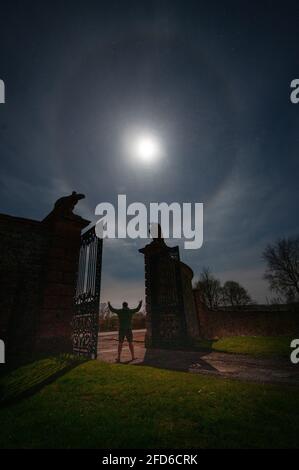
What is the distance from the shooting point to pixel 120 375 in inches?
162

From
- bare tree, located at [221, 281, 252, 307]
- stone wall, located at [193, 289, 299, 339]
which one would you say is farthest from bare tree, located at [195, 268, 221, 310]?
stone wall, located at [193, 289, 299, 339]

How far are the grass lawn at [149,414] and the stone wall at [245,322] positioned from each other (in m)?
12.1

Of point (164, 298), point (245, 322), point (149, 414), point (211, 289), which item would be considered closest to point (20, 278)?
point (149, 414)

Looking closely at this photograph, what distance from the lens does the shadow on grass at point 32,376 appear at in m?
3.48

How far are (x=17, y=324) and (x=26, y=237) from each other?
96.4 inches

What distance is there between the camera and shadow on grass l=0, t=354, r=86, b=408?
11.4 feet

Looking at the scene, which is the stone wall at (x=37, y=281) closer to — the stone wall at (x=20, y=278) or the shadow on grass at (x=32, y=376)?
the stone wall at (x=20, y=278)

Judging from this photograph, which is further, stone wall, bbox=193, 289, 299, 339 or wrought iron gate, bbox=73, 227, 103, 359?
stone wall, bbox=193, 289, 299, 339

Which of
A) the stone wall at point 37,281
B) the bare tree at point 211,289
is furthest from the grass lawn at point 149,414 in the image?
the bare tree at point 211,289

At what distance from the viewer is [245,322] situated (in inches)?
580

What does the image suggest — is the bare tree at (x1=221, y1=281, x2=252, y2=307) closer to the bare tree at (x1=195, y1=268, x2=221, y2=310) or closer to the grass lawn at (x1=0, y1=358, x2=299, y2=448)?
the bare tree at (x1=195, y1=268, x2=221, y2=310)

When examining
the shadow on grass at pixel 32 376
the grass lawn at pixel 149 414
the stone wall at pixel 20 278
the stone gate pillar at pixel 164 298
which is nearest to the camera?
the grass lawn at pixel 149 414

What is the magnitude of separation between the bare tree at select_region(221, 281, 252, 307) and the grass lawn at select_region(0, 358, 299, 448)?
4870cm

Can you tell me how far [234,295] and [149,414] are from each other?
2021 inches
